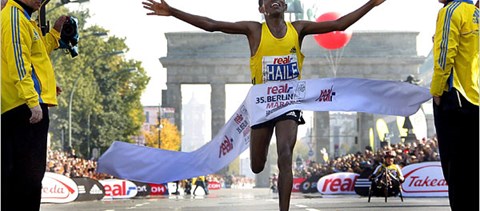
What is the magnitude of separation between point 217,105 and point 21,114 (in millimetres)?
114323

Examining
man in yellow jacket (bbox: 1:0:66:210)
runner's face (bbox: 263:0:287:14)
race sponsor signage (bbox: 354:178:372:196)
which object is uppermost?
runner's face (bbox: 263:0:287:14)

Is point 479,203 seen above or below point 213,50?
below

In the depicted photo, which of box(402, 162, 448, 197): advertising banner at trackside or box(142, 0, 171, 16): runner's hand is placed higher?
box(142, 0, 171, 16): runner's hand

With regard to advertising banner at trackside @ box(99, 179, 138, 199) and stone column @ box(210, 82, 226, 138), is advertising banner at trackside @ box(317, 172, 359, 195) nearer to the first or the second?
advertising banner at trackside @ box(99, 179, 138, 199)

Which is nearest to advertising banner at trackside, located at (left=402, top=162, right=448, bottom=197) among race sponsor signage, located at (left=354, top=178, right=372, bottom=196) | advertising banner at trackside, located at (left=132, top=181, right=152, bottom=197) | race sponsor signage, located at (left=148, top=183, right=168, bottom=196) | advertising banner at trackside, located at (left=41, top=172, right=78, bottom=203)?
race sponsor signage, located at (left=354, top=178, right=372, bottom=196)

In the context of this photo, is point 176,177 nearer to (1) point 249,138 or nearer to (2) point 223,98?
(1) point 249,138

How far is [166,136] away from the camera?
367 ft

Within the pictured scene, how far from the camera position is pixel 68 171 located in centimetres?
4019

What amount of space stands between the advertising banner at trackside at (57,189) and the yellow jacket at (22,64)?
895 inches

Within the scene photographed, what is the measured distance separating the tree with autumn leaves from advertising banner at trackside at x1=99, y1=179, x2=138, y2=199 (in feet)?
200

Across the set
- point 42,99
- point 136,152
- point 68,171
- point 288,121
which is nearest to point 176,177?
point 136,152

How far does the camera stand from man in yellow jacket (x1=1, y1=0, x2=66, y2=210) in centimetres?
849

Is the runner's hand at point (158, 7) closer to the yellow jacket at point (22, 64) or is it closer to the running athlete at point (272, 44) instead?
the running athlete at point (272, 44)

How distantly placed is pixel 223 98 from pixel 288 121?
109688 mm
